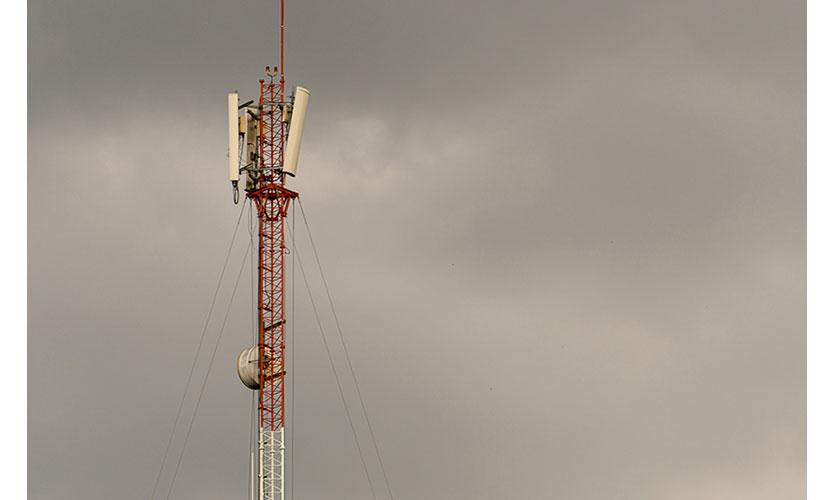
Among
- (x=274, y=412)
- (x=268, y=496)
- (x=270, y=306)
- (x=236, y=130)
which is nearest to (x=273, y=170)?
(x=236, y=130)

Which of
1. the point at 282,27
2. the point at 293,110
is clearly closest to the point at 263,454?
the point at 293,110

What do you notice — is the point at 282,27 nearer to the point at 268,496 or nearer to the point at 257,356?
the point at 257,356

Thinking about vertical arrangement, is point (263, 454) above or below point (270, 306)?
below

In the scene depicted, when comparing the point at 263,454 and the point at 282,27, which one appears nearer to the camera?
the point at 263,454

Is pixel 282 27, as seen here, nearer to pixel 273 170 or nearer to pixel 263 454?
pixel 273 170

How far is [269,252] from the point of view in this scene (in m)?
65.7

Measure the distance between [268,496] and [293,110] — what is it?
84.7ft

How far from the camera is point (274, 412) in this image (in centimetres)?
6481

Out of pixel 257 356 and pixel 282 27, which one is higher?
pixel 282 27

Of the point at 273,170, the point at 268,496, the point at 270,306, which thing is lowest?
the point at 268,496

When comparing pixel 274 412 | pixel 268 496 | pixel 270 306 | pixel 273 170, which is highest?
pixel 273 170

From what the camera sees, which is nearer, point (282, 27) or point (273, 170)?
point (273, 170)

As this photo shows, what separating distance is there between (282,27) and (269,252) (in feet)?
57.4

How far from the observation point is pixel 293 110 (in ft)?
213
